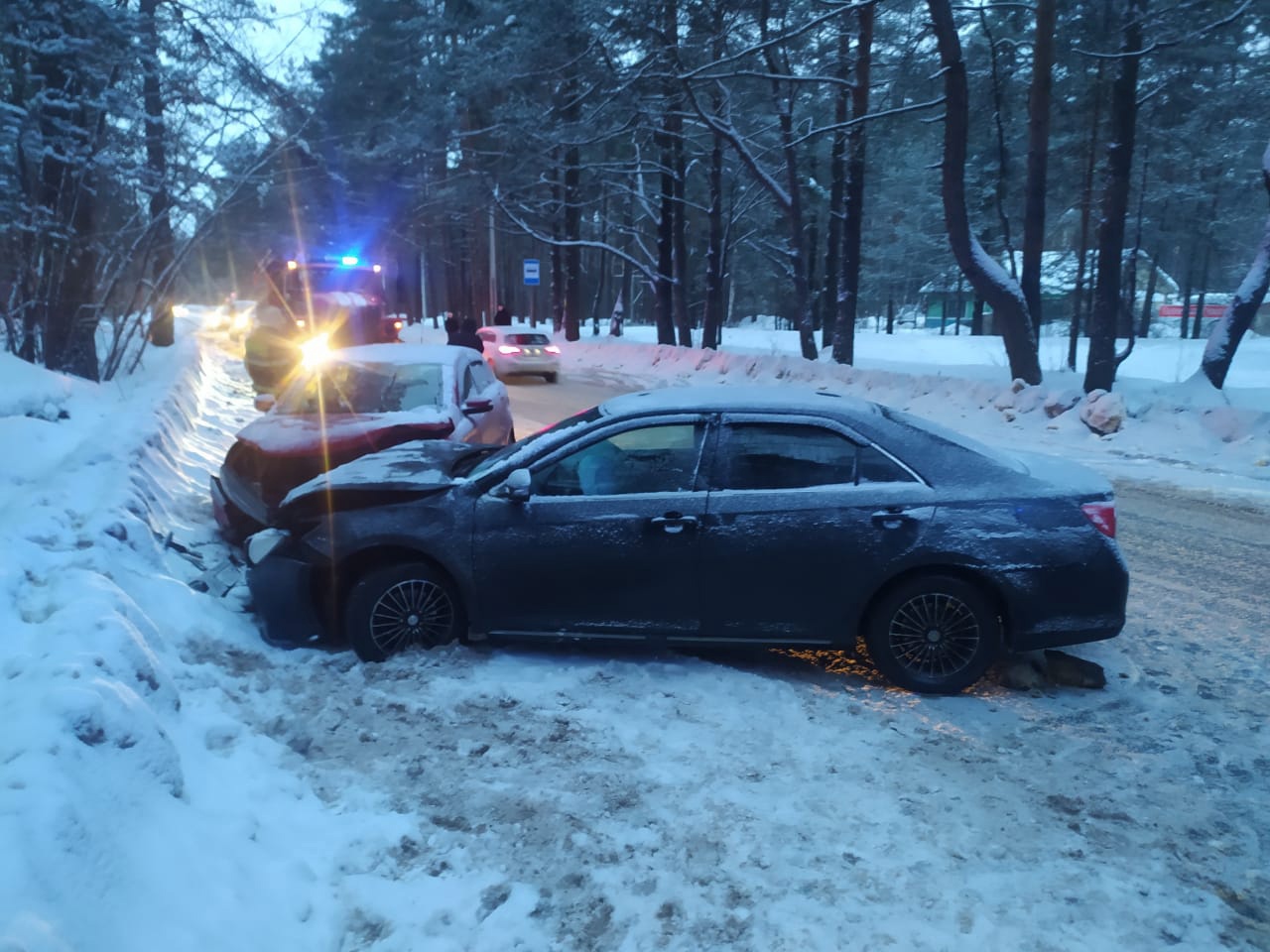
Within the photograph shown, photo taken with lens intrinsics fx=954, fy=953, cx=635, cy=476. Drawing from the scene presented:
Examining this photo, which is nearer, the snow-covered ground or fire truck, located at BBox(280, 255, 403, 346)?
the snow-covered ground

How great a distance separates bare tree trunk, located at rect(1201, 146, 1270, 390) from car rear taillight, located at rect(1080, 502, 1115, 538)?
1487cm

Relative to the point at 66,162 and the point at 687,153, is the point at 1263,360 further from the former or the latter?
the point at 66,162

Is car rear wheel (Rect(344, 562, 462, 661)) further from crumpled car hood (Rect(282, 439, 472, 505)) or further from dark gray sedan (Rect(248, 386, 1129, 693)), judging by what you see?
crumpled car hood (Rect(282, 439, 472, 505))

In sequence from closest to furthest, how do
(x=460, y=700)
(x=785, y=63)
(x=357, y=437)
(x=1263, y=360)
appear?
(x=460, y=700) → (x=357, y=437) → (x=785, y=63) → (x=1263, y=360)

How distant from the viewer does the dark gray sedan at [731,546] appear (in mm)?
4910

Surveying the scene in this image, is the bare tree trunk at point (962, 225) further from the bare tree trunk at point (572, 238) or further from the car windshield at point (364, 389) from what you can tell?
the bare tree trunk at point (572, 238)

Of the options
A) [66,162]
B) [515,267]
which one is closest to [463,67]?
[66,162]

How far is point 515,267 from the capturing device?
2537 inches

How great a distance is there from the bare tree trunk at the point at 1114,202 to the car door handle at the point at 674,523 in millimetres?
13973

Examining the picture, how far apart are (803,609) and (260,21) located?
39.0 feet

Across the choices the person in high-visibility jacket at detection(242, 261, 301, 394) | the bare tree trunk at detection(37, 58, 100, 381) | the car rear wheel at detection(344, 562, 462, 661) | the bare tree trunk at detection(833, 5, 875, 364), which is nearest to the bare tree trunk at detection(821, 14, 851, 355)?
the bare tree trunk at detection(833, 5, 875, 364)

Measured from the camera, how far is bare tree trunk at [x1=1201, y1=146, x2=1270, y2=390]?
57.0 ft

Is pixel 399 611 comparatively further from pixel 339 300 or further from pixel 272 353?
pixel 339 300

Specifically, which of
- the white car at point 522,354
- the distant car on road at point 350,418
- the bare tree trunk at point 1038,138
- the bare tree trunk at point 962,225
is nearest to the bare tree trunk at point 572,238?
the white car at point 522,354
